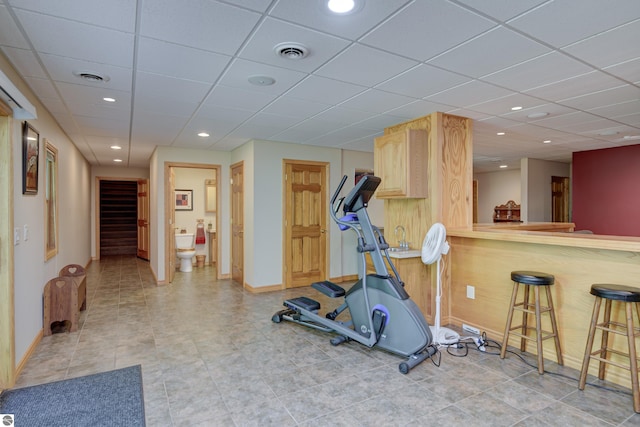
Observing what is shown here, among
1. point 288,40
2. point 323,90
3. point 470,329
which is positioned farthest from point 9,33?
point 470,329

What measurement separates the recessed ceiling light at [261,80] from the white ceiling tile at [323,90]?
24 cm

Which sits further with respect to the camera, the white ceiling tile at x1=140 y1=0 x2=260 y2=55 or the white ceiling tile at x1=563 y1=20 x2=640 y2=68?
the white ceiling tile at x1=563 y1=20 x2=640 y2=68

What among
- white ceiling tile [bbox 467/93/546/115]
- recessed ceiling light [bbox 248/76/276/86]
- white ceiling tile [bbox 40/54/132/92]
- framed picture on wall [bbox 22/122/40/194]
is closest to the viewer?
white ceiling tile [bbox 40/54/132/92]

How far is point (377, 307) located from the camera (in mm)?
3076

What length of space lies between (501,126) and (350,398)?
382 centimetres

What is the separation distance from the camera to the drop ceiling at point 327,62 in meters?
1.90

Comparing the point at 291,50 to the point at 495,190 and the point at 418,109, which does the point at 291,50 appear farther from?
the point at 495,190

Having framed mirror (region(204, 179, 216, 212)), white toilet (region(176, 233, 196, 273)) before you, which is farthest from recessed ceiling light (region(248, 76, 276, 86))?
framed mirror (region(204, 179, 216, 212))

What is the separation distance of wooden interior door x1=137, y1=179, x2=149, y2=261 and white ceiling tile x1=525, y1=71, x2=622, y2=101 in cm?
827

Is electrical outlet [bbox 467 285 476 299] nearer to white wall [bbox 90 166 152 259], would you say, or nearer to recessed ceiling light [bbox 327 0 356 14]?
recessed ceiling light [bbox 327 0 356 14]

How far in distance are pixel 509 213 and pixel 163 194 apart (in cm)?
772

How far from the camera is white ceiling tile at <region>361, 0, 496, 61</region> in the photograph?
1.88 m

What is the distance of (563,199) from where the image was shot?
319 inches

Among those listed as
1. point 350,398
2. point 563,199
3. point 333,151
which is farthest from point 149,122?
point 563,199
